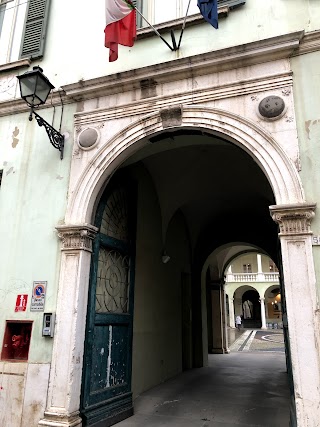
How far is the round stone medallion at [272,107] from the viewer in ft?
14.0

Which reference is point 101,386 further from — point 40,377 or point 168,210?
point 168,210

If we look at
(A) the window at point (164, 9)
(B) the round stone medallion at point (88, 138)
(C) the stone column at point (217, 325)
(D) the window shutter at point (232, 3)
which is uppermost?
(A) the window at point (164, 9)

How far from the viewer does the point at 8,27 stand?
657cm

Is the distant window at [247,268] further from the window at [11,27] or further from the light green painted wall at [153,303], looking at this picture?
the window at [11,27]

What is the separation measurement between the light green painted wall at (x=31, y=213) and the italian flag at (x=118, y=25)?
1.21m

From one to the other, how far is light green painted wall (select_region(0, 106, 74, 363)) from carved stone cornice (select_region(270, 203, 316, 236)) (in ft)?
9.27

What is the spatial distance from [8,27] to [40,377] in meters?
6.01

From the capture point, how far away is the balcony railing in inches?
1198

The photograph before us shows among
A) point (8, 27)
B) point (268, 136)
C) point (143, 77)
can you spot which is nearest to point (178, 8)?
point (143, 77)

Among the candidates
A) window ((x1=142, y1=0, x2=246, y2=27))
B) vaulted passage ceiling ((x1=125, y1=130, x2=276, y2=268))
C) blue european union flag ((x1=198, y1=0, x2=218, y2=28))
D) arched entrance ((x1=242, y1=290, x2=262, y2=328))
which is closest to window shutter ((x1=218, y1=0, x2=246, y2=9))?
window ((x1=142, y1=0, x2=246, y2=27))

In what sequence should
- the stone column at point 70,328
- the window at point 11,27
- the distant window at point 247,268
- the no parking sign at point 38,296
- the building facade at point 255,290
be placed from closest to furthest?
the stone column at point 70,328 → the no parking sign at point 38,296 → the window at point 11,27 → the building facade at point 255,290 → the distant window at point 247,268

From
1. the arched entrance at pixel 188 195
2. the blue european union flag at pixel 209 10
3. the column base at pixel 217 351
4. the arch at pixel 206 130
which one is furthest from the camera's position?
the column base at pixel 217 351

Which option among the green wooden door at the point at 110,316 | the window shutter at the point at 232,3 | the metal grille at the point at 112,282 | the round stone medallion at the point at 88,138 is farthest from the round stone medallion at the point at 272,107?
the metal grille at the point at 112,282

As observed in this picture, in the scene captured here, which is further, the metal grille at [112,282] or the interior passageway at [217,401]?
the metal grille at [112,282]
